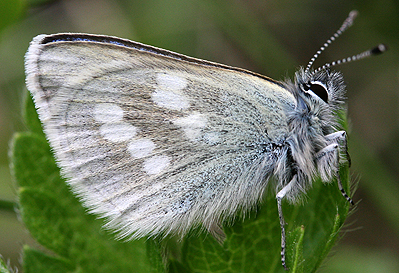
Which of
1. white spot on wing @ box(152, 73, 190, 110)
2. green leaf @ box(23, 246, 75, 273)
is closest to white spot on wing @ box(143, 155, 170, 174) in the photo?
white spot on wing @ box(152, 73, 190, 110)

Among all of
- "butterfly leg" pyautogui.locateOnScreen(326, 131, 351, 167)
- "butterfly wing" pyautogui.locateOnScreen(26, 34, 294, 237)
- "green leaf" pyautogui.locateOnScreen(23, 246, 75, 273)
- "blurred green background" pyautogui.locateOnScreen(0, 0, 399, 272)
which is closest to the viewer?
"green leaf" pyautogui.locateOnScreen(23, 246, 75, 273)

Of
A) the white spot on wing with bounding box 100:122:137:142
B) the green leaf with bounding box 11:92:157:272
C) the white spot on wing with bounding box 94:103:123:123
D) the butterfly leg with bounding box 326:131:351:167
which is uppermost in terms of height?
the white spot on wing with bounding box 94:103:123:123

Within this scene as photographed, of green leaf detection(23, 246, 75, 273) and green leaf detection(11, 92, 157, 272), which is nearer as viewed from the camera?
green leaf detection(23, 246, 75, 273)

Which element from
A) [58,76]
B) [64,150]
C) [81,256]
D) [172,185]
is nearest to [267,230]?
[172,185]

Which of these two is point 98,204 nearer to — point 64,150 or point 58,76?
point 64,150

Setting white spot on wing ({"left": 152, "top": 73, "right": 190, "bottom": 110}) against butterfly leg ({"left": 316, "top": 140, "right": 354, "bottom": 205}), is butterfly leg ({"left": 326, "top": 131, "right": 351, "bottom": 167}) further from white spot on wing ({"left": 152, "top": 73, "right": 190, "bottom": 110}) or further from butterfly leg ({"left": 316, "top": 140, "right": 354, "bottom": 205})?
white spot on wing ({"left": 152, "top": 73, "right": 190, "bottom": 110})

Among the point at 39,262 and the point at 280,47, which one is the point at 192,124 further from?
the point at 280,47

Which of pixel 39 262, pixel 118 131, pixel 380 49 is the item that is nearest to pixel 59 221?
pixel 39 262

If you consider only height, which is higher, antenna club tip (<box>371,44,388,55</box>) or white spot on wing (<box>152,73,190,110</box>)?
antenna club tip (<box>371,44,388,55</box>)

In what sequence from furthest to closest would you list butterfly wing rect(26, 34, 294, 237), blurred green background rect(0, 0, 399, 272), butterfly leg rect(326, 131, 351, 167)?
blurred green background rect(0, 0, 399, 272) → butterfly wing rect(26, 34, 294, 237) → butterfly leg rect(326, 131, 351, 167)
